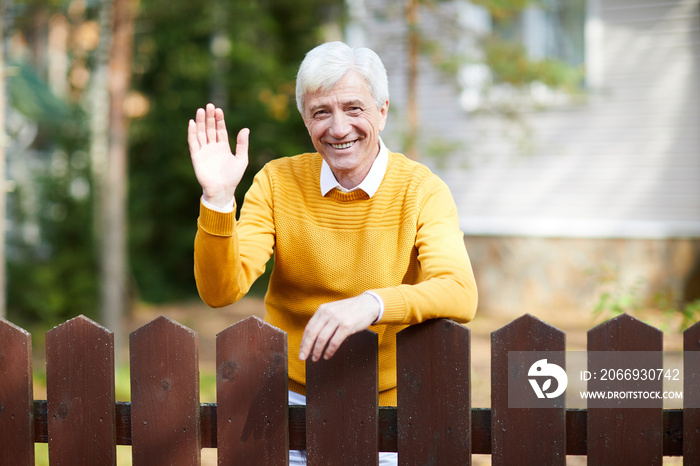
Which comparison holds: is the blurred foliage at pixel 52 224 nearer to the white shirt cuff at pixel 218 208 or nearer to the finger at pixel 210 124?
the finger at pixel 210 124

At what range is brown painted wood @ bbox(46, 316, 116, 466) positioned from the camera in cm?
201

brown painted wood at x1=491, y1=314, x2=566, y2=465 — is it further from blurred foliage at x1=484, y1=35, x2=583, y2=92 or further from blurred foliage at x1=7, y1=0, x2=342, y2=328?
blurred foliage at x1=7, y1=0, x2=342, y2=328

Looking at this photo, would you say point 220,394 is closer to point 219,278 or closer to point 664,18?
point 219,278

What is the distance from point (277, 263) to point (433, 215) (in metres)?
0.49

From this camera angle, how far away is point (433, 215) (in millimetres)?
1944

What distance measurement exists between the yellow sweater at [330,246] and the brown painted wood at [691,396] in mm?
580

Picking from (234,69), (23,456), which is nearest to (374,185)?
(23,456)

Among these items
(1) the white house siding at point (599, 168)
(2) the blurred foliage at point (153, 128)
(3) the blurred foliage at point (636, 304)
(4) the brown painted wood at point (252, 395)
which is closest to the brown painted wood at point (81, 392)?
(4) the brown painted wood at point (252, 395)

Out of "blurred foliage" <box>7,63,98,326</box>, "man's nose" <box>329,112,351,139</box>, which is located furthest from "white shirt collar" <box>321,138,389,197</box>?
"blurred foliage" <box>7,63,98,326</box>

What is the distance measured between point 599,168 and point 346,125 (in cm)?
674

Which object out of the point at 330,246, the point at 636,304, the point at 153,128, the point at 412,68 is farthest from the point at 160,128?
the point at 330,246

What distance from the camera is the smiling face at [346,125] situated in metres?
1.93

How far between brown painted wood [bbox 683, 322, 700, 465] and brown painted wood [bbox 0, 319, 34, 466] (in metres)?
1.85

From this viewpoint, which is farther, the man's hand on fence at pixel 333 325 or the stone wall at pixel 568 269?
the stone wall at pixel 568 269
